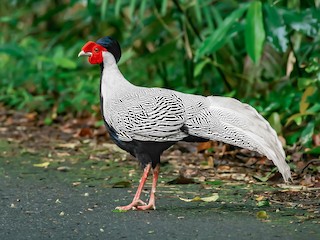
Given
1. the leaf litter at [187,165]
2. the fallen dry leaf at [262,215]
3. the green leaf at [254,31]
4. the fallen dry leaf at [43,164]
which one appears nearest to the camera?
the fallen dry leaf at [262,215]

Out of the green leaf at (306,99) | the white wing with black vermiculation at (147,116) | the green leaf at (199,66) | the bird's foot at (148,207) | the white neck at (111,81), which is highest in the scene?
the white neck at (111,81)

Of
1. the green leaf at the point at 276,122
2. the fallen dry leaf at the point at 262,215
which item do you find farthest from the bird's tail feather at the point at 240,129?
the green leaf at the point at 276,122

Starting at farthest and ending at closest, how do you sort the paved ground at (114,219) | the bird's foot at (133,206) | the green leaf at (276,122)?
the green leaf at (276,122) → the bird's foot at (133,206) → the paved ground at (114,219)

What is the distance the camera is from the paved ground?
4660 mm

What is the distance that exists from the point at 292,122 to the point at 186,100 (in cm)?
239

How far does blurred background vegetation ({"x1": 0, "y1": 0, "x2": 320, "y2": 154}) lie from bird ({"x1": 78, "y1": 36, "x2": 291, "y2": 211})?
1.40 metres

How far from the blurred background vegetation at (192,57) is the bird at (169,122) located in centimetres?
140

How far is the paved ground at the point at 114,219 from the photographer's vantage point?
4660mm

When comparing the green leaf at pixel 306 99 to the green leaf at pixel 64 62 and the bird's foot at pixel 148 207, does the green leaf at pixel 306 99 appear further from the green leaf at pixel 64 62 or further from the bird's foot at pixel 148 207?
the green leaf at pixel 64 62

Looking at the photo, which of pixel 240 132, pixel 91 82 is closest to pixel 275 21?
pixel 240 132

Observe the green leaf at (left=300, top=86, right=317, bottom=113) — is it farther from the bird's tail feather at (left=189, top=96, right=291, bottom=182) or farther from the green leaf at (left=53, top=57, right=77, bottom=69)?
the green leaf at (left=53, top=57, right=77, bottom=69)

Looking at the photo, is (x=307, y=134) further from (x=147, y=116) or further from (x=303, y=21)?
(x=147, y=116)

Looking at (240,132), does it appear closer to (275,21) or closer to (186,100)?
(186,100)

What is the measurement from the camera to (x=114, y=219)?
5.08m
